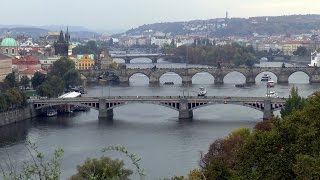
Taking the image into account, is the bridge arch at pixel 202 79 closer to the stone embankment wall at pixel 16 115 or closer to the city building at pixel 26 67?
the city building at pixel 26 67

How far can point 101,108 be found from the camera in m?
24.0

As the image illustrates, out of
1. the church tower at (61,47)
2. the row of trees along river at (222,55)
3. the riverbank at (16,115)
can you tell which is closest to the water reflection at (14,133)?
the riverbank at (16,115)

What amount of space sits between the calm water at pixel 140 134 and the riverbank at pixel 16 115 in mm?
329

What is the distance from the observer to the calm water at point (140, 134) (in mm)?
16047

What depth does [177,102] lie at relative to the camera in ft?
78.1

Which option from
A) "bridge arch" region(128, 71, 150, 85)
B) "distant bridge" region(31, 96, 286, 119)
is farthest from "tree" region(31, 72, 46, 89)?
"bridge arch" region(128, 71, 150, 85)

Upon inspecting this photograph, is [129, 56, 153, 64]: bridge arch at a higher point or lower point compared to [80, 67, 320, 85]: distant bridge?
higher

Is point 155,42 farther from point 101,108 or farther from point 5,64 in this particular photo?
point 101,108

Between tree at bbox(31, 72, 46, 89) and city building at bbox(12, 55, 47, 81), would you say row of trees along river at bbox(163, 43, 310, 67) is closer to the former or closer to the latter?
city building at bbox(12, 55, 47, 81)

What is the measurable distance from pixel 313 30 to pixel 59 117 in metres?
79.1

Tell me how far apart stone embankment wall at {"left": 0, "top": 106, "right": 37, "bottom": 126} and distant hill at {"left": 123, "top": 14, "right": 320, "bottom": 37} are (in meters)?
76.8

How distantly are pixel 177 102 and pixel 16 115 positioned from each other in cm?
519

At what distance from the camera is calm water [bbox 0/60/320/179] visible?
1605 centimetres

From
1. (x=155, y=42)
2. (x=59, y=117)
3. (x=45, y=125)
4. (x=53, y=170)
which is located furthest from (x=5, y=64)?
(x=155, y=42)
